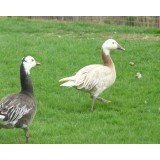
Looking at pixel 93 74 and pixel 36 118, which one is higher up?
pixel 93 74

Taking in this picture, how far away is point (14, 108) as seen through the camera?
8.09 meters

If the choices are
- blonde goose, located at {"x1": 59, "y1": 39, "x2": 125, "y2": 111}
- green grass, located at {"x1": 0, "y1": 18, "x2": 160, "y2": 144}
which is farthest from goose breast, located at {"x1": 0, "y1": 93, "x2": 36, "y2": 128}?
blonde goose, located at {"x1": 59, "y1": 39, "x2": 125, "y2": 111}

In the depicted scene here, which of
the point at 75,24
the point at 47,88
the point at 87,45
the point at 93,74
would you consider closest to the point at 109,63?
the point at 93,74

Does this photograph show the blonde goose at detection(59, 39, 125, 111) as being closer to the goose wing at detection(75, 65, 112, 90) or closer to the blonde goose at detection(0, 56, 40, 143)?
the goose wing at detection(75, 65, 112, 90)

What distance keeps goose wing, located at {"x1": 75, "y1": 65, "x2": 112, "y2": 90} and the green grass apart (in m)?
0.48

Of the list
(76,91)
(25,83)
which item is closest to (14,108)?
(25,83)

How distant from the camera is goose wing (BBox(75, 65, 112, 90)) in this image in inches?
404

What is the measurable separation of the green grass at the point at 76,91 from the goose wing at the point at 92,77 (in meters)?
0.48

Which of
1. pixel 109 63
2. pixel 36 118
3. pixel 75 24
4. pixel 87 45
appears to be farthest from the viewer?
pixel 75 24

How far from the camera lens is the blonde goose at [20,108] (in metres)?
8.02

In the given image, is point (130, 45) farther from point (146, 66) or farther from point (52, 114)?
point (52, 114)

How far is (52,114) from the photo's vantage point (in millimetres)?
10000

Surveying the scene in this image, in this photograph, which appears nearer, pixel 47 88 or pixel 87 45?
pixel 47 88

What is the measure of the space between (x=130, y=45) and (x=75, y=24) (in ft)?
13.4
